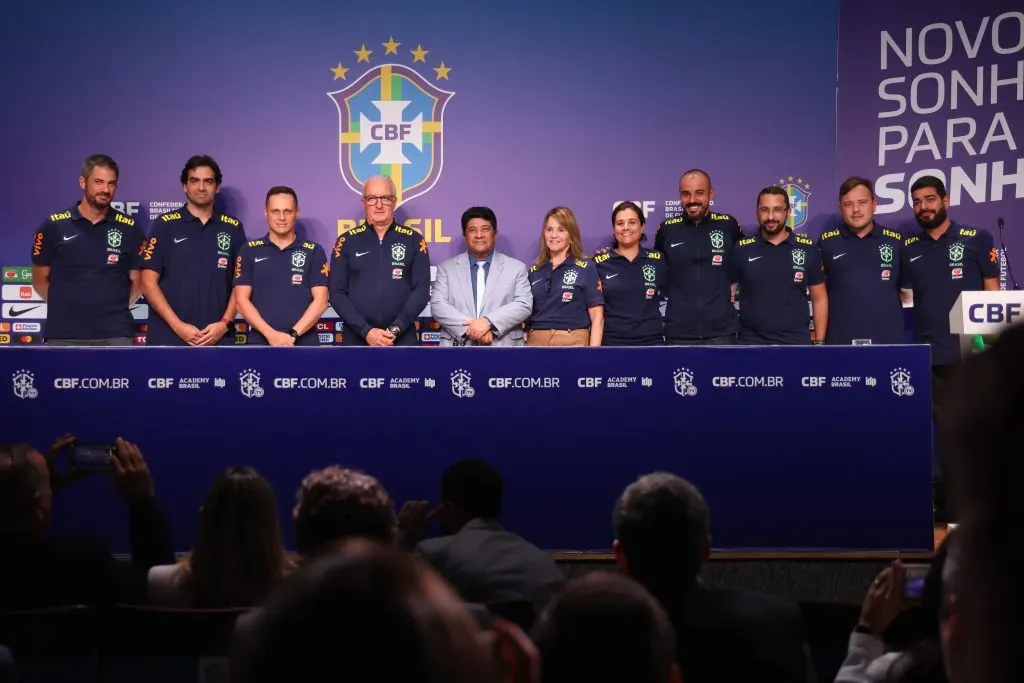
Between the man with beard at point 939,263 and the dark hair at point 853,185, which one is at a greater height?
the dark hair at point 853,185

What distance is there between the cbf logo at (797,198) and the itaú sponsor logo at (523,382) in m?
3.46

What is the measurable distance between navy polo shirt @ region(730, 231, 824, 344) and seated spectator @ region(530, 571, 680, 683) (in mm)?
5707

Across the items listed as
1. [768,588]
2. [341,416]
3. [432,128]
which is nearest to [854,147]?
[432,128]

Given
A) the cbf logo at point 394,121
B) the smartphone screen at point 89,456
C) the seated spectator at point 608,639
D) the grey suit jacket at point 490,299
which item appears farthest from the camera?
the cbf logo at point 394,121

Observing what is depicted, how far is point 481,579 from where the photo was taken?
299 cm

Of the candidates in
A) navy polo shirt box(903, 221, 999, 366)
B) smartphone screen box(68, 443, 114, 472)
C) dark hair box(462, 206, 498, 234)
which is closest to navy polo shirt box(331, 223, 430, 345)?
dark hair box(462, 206, 498, 234)

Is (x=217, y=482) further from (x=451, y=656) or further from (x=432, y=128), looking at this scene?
(x=432, y=128)

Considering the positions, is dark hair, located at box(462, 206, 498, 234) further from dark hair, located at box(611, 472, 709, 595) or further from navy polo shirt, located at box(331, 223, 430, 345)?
dark hair, located at box(611, 472, 709, 595)

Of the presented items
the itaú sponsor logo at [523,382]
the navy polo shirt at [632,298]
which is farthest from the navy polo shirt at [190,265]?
the itaú sponsor logo at [523,382]

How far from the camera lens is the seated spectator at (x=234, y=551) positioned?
8.23 feet

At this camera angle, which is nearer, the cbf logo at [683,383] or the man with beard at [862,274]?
the cbf logo at [683,383]

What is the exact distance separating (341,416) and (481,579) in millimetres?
1908

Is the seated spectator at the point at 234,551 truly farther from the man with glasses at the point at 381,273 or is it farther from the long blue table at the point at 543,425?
the man with glasses at the point at 381,273

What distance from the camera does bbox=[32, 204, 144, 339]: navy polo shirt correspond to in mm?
6641
